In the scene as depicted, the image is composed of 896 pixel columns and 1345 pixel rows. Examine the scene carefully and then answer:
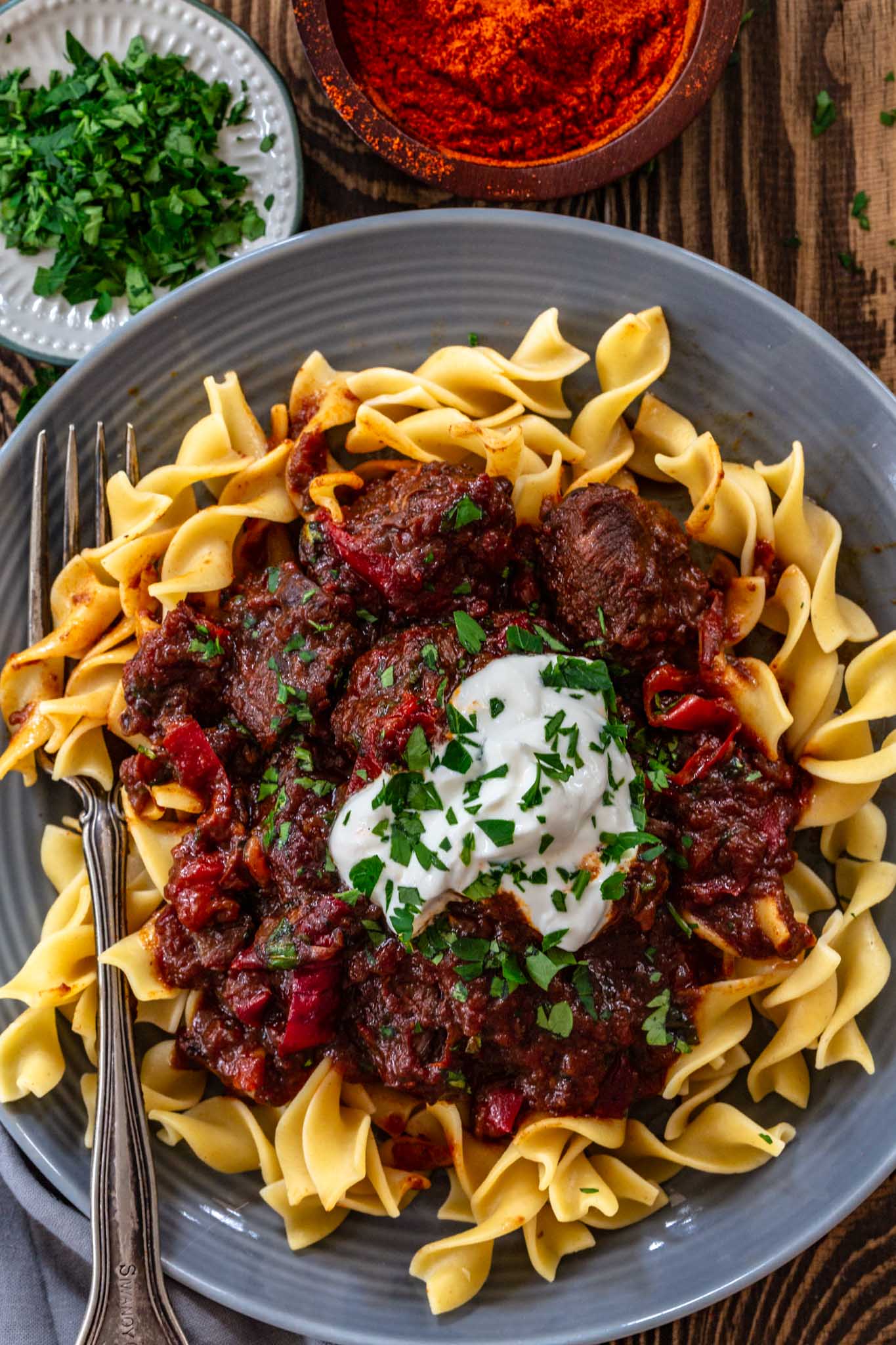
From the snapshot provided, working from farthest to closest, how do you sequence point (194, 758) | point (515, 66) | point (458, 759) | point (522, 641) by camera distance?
1. point (515, 66)
2. point (194, 758)
3. point (522, 641)
4. point (458, 759)

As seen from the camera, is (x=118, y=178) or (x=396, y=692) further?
(x=118, y=178)

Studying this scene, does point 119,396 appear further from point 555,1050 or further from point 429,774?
point 555,1050

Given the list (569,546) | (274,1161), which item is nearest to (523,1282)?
(274,1161)

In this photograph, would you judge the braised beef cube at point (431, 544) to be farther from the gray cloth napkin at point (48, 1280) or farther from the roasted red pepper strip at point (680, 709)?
the gray cloth napkin at point (48, 1280)

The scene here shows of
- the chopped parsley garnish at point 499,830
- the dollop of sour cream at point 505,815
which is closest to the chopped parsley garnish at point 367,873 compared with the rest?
the dollop of sour cream at point 505,815

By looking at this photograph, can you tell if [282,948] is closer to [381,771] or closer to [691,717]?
[381,771]

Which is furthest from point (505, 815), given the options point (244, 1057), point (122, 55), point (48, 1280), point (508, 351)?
point (122, 55)
